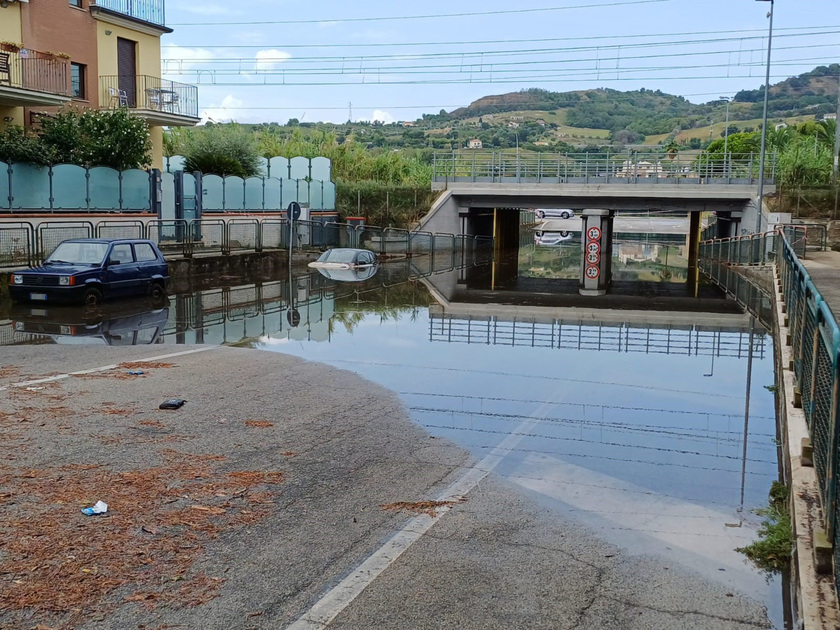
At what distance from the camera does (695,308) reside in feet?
86.1

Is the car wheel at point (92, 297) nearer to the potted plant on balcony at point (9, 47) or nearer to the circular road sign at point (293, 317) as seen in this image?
the circular road sign at point (293, 317)

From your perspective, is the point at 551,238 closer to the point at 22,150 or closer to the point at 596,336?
the point at 22,150

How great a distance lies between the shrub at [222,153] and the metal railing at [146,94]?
393cm

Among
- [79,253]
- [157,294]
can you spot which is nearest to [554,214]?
[157,294]

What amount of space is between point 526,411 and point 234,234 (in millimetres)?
27123

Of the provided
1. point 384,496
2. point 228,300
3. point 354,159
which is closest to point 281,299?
point 228,300

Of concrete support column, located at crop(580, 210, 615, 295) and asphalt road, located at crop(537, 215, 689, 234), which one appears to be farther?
asphalt road, located at crop(537, 215, 689, 234)

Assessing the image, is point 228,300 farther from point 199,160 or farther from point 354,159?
point 354,159

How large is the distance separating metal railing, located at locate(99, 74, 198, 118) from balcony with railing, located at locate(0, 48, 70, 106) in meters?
3.76

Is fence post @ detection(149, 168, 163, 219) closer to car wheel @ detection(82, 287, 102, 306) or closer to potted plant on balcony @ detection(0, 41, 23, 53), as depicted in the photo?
potted plant on balcony @ detection(0, 41, 23, 53)

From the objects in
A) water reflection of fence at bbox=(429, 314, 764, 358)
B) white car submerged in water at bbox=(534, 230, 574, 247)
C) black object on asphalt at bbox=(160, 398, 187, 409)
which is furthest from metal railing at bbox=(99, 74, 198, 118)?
white car submerged in water at bbox=(534, 230, 574, 247)

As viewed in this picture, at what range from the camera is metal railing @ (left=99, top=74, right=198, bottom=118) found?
39.2 metres

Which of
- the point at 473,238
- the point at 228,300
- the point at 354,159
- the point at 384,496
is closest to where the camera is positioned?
the point at 384,496

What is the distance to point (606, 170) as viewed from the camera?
2143 inches
